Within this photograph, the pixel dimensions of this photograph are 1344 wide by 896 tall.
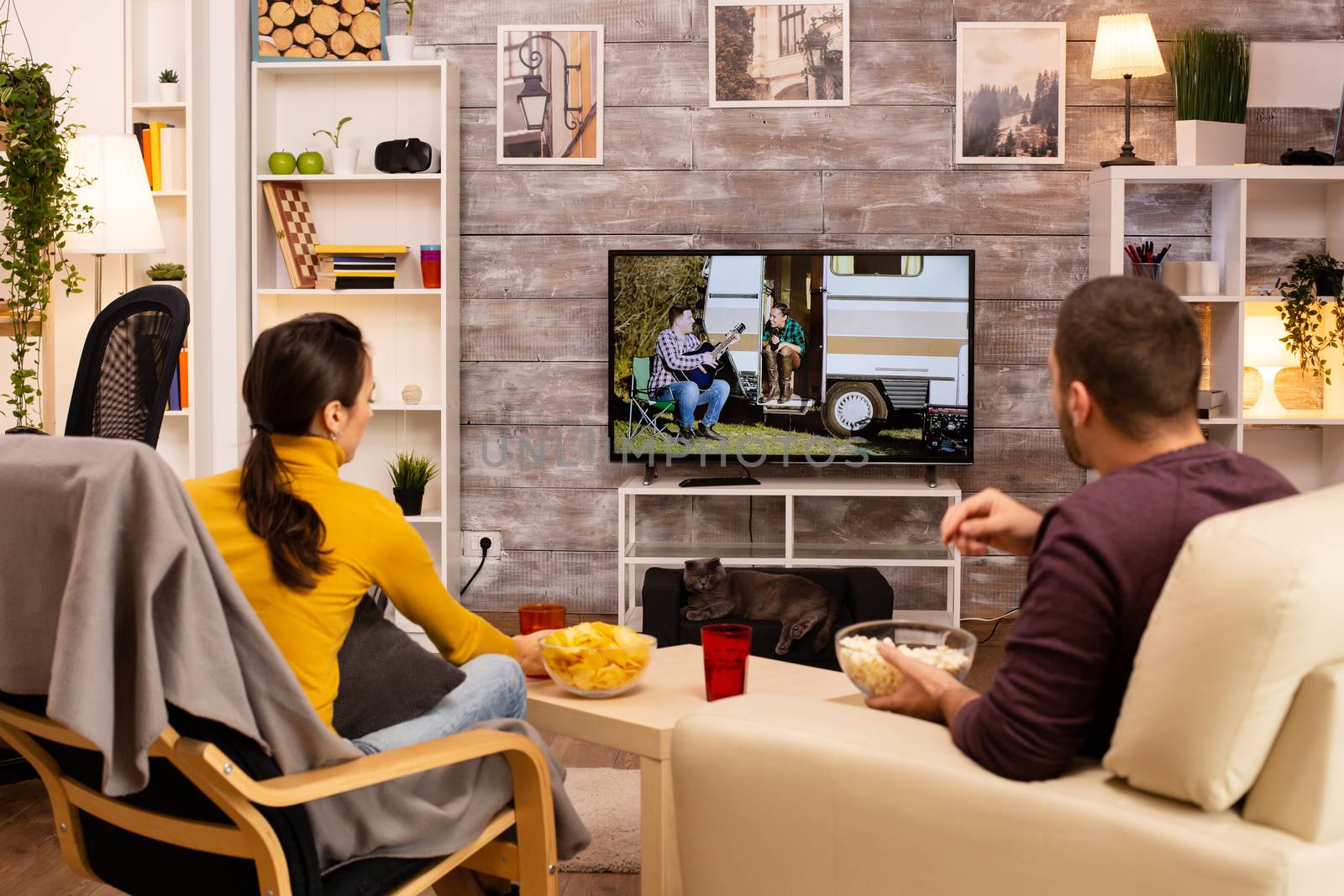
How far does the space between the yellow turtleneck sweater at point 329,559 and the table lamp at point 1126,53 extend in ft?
11.5

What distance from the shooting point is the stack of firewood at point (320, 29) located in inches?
184

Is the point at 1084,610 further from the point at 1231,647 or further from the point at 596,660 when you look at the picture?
the point at 596,660

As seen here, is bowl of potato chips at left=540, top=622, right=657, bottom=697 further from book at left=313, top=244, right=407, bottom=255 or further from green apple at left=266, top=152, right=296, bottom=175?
green apple at left=266, top=152, right=296, bottom=175

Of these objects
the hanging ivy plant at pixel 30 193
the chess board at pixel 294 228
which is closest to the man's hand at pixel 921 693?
the hanging ivy plant at pixel 30 193

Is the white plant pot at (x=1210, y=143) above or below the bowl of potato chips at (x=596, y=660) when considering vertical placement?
above

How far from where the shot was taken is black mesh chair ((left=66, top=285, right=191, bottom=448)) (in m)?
2.70

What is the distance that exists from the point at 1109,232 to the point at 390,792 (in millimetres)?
3586

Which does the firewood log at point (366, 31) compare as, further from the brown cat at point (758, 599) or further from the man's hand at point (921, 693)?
the man's hand at point (921, 693)

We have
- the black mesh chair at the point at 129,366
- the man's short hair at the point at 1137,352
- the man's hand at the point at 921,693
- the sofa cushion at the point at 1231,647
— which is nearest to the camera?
the sofa cushion at the point at 1231,647

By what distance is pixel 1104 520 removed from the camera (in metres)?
1.25

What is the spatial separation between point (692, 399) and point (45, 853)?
265 cm

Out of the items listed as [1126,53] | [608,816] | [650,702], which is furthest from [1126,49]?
[650,702]

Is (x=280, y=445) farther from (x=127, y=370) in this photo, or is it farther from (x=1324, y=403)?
(x=1324, y=403)

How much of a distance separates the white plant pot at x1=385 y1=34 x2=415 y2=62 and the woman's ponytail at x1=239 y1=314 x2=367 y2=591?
3046 mm
